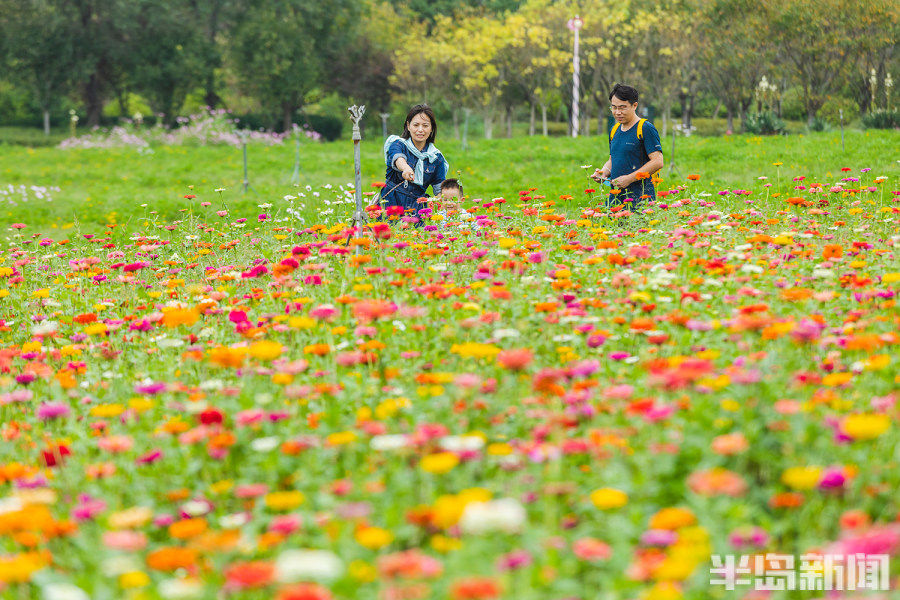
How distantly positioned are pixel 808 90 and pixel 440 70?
16.5 m

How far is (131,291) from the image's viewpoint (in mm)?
5867

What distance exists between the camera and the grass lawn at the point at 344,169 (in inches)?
513

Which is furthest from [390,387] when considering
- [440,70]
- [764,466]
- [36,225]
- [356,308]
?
[440,70]

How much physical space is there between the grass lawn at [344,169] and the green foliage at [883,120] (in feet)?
16.7

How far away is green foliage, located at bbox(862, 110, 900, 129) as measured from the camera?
68.1 feet

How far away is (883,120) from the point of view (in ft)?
Result: 68.9

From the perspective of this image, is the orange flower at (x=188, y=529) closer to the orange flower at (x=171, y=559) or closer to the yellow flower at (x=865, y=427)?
the orange flower at (x=171, y=559)

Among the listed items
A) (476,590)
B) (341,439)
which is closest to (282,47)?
(341,439)

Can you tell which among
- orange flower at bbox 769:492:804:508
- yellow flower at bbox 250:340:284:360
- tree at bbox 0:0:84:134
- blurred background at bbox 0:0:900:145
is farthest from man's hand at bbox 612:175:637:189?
tree at bbox 0:0:84:134

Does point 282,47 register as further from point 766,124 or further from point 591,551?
point 591,551

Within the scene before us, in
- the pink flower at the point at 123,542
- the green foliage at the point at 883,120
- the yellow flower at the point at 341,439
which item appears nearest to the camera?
the pink flower at the point at 123,542

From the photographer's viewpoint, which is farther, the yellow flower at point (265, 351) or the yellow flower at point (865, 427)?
the yellow flower at point (265, 351)

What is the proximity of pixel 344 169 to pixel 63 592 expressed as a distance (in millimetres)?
16198

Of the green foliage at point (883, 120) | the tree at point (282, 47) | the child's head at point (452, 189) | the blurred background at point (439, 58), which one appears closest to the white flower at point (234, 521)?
the child's head at point (452, 189)
